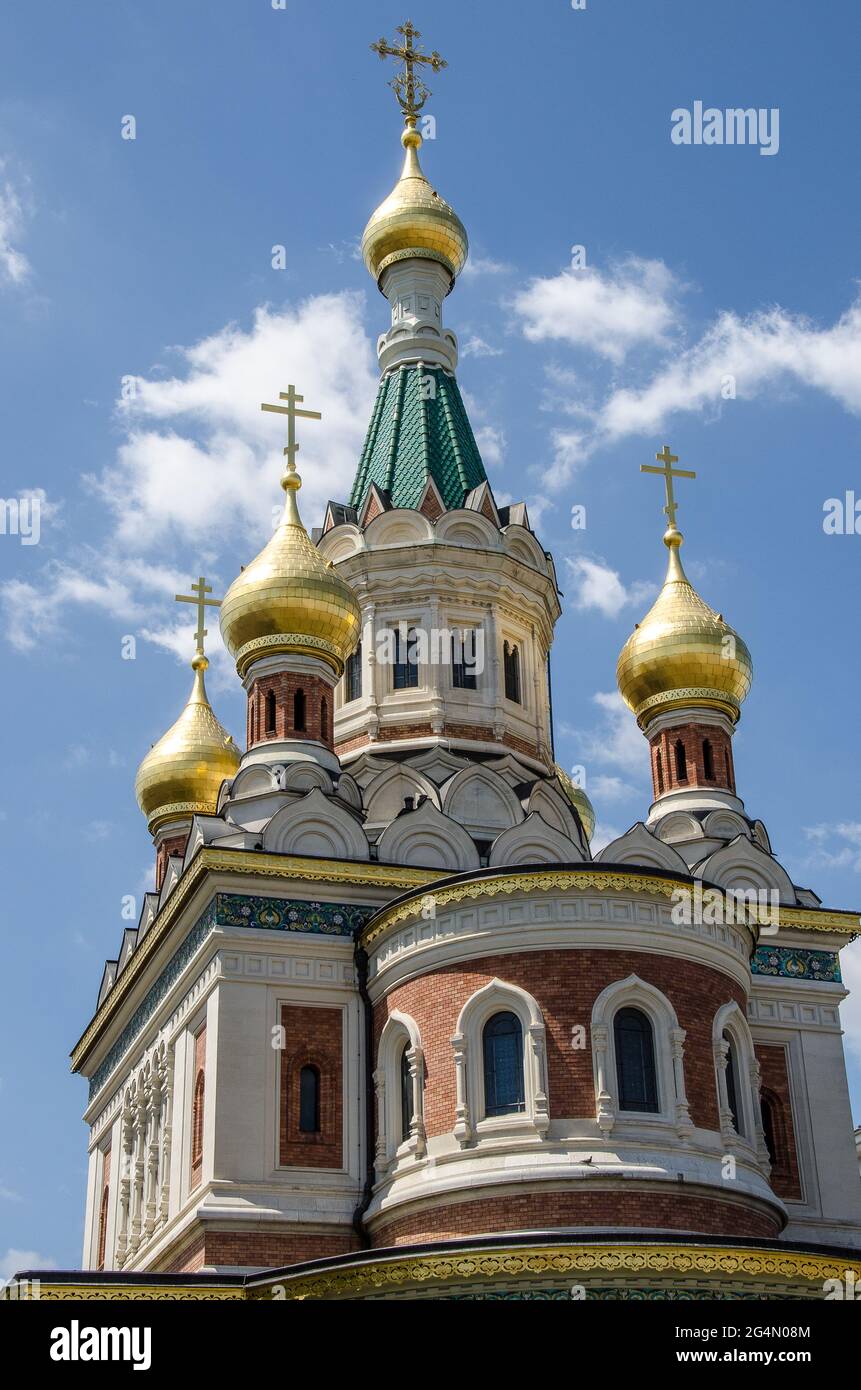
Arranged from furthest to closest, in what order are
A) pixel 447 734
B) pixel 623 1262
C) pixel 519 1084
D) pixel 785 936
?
pixel 447 734 < pixel 785 936 < pixel 519 1084 < pixel 623 1262

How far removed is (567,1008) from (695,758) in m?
5.76

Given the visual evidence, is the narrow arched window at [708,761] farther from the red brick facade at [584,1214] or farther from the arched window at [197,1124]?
the arched window at [197,1124]

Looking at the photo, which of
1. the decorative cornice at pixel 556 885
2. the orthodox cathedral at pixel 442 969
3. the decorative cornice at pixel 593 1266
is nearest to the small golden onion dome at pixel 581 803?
the orthodox cathedral at pixel 442 969

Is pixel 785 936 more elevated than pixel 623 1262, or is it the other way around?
pixel 785 936

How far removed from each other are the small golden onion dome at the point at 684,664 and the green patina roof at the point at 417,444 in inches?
107

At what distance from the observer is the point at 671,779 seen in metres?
20.0

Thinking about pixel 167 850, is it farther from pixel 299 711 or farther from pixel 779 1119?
pixel 779 1119

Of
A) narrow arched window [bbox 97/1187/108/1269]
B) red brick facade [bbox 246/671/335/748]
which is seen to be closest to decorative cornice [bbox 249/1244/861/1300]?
red brick facade [bbox 246/671/335/748]

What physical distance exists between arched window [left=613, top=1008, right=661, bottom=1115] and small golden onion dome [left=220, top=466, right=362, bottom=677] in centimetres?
560

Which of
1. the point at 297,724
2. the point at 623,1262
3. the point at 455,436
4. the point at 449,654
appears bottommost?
the point at 623,1262

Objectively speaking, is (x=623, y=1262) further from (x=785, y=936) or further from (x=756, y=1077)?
(x=785, y=936)

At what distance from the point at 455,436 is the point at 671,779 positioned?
4.83 m

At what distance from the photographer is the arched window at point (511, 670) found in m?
20.6
